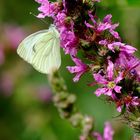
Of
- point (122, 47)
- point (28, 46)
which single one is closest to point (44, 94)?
point (28, 46)

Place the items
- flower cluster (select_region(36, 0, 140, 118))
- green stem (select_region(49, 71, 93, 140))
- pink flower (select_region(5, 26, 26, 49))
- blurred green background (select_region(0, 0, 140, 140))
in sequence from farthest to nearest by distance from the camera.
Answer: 1. pink flower (select_region(5, 26, 26, 49))
2. blurred green background (select_region(0, 0, 140, 140))
3. flower cluster (select_region(36, 0, 140, 118))
4. green stem (select_region(49, 71, 93, 140))

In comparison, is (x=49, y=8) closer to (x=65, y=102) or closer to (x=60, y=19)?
(x=60, y=19)

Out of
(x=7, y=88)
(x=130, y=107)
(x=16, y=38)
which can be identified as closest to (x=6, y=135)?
(x=7, y=88)

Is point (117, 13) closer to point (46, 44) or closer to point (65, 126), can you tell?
point (65, 126)

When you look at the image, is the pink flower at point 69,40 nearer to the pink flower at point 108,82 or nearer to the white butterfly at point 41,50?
the pink flower at point 108,82

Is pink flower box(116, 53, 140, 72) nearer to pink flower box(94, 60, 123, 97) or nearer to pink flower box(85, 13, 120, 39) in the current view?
pink flower box(94, 60, 123, 97)

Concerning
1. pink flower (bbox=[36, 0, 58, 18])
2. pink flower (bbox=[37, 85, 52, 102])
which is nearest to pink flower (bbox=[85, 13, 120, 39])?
pink flower (bbox=[36, 0, 58, 18])

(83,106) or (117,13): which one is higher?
(117,13)
